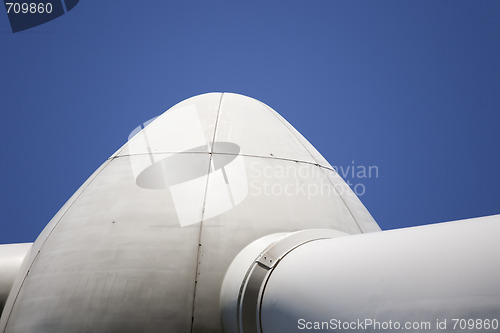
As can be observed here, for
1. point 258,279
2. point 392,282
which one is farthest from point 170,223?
point 392,282

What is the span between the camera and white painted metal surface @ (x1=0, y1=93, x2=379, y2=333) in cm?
511

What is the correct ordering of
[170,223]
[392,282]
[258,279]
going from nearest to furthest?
1. [392,282]
2. [258,279]
3. [170,223]

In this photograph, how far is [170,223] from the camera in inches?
217

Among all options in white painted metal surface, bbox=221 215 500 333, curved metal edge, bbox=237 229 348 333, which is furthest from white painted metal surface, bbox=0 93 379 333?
white painted metal surface, bbox=221 215 500 333

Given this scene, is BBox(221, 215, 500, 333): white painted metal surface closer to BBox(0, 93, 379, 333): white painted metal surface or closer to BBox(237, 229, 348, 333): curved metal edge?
BBox(237, 229, 348, 333): curved metal edge

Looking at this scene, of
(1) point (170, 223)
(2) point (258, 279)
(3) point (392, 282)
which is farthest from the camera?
(1) point (170, 223)

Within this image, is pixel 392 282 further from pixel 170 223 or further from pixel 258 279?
pixel 170 223

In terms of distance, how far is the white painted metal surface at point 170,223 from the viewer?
511 centimetres

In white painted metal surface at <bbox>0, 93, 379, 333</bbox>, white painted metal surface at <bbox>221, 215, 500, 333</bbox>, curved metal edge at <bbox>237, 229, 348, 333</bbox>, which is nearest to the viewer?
white painted metal surface at <bbox>221, 215, 500, 333</bbox>

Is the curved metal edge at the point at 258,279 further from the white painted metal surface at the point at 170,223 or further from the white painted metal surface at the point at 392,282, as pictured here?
the white painted metal surface at the point at 170,223

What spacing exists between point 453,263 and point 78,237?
4267 millimetres

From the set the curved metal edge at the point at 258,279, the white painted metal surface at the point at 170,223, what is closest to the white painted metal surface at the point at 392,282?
the curved metal edge at the point at 258,279

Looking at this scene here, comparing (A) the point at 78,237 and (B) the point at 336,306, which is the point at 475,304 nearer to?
(B) the point at 336,306

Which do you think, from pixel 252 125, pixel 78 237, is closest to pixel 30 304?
pixel 78 237
